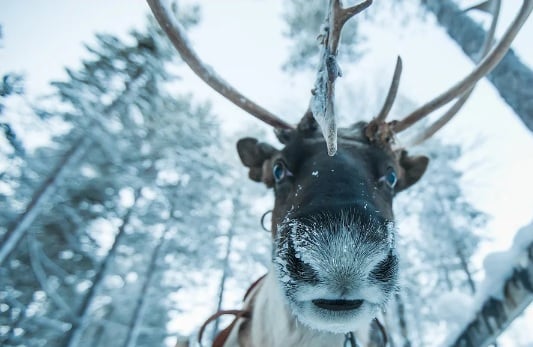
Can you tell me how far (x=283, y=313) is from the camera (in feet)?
6.72

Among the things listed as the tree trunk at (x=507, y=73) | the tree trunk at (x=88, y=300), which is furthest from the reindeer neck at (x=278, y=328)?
the tree trunk at (x=88, y=300)

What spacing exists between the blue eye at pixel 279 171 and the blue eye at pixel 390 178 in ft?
2.31

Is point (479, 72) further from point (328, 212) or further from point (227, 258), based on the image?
point (227, 258)

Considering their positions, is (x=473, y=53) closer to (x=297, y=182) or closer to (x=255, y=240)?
(x=297, y=182)

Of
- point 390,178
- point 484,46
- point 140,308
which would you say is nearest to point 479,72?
point 484,46

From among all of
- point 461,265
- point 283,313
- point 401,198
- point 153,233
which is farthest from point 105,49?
point 461,265

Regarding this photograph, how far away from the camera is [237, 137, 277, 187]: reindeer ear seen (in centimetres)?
298

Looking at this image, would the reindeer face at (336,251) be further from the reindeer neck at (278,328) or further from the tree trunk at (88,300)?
the tree trunk at (88,300)

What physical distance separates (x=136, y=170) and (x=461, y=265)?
14.5m

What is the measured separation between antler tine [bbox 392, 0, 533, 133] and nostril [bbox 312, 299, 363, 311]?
1.68 m

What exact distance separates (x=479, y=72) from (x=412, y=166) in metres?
0.98

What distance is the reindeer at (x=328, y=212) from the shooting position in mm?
1447

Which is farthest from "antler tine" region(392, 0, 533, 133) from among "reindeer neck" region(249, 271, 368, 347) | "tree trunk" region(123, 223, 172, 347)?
"tree trunk" region(123, 223, 172, 347)

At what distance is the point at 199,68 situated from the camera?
2.80m
